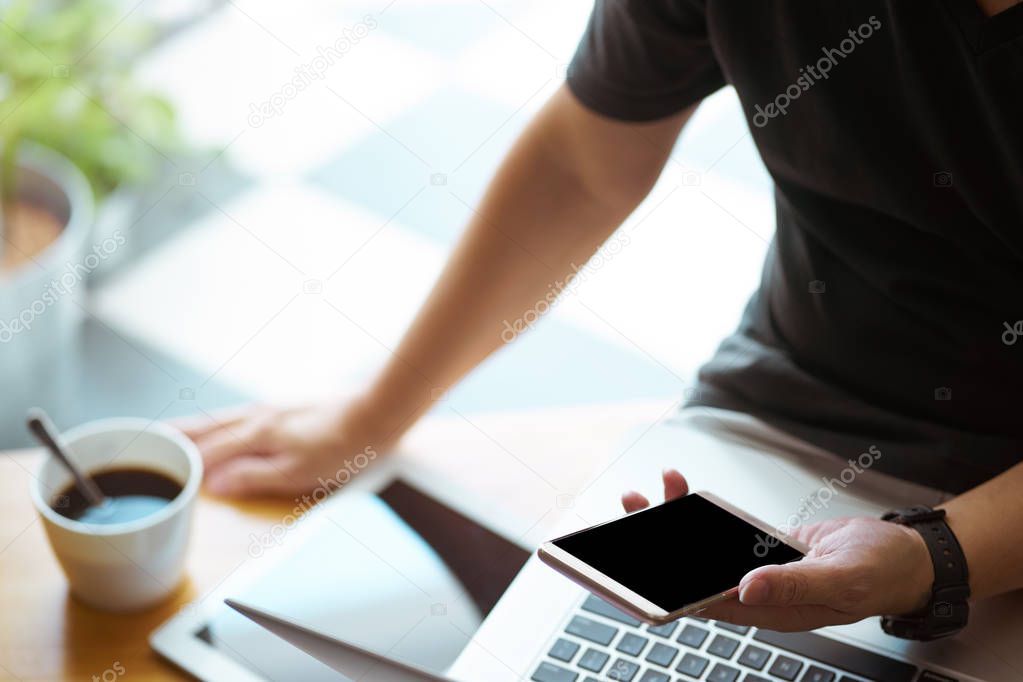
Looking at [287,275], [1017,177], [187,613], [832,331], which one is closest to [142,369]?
[287,275]

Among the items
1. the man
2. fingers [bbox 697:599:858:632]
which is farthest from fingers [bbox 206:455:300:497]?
fingers [bbox 697:599:858:632]

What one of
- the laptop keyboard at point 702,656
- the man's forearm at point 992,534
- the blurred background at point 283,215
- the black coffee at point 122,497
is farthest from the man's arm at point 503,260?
the blurred background at point 283,215

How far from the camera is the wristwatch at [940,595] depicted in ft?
2.23

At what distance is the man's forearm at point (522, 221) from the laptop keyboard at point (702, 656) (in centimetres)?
28

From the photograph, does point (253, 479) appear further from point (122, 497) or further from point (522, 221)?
point (522, 221)

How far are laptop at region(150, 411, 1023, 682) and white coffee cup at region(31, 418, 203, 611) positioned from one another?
1.6 inches

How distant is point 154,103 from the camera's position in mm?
1944

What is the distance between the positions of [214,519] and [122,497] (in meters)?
0.07

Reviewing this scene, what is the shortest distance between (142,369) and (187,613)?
1179 millimetres

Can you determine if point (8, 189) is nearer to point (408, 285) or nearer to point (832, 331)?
point (408, 285)

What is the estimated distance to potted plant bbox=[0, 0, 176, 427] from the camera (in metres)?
1.49

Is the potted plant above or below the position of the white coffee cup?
below

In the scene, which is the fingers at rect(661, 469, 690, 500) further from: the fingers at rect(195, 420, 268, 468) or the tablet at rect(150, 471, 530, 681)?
the fingers at rect(195, 420, 268, 468)

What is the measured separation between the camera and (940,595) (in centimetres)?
68
